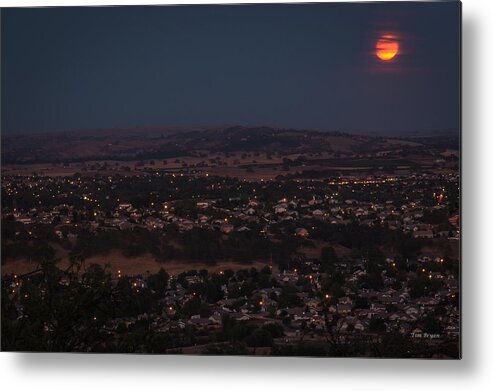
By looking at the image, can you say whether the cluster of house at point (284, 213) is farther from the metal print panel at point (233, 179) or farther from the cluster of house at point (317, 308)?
the cluster of house at point (317, 308)

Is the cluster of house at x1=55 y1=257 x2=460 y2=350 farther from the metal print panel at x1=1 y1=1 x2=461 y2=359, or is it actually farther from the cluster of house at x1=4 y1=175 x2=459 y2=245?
the cluster of house at x1=4 y1=175 x2=459 y2=245

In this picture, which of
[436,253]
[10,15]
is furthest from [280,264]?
[10,15]

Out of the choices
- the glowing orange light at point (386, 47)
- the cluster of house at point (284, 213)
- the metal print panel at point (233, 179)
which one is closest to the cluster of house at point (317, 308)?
the metal print panel at point (233, 179)

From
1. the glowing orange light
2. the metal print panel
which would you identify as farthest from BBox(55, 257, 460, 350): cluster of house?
the glowing orange light

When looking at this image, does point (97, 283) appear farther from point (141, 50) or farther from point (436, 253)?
point (436, 253)

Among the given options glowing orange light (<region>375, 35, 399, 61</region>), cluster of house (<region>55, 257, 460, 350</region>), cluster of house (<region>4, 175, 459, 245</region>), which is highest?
glowing orange light (<region>375, 35, 399, 61</region>)
